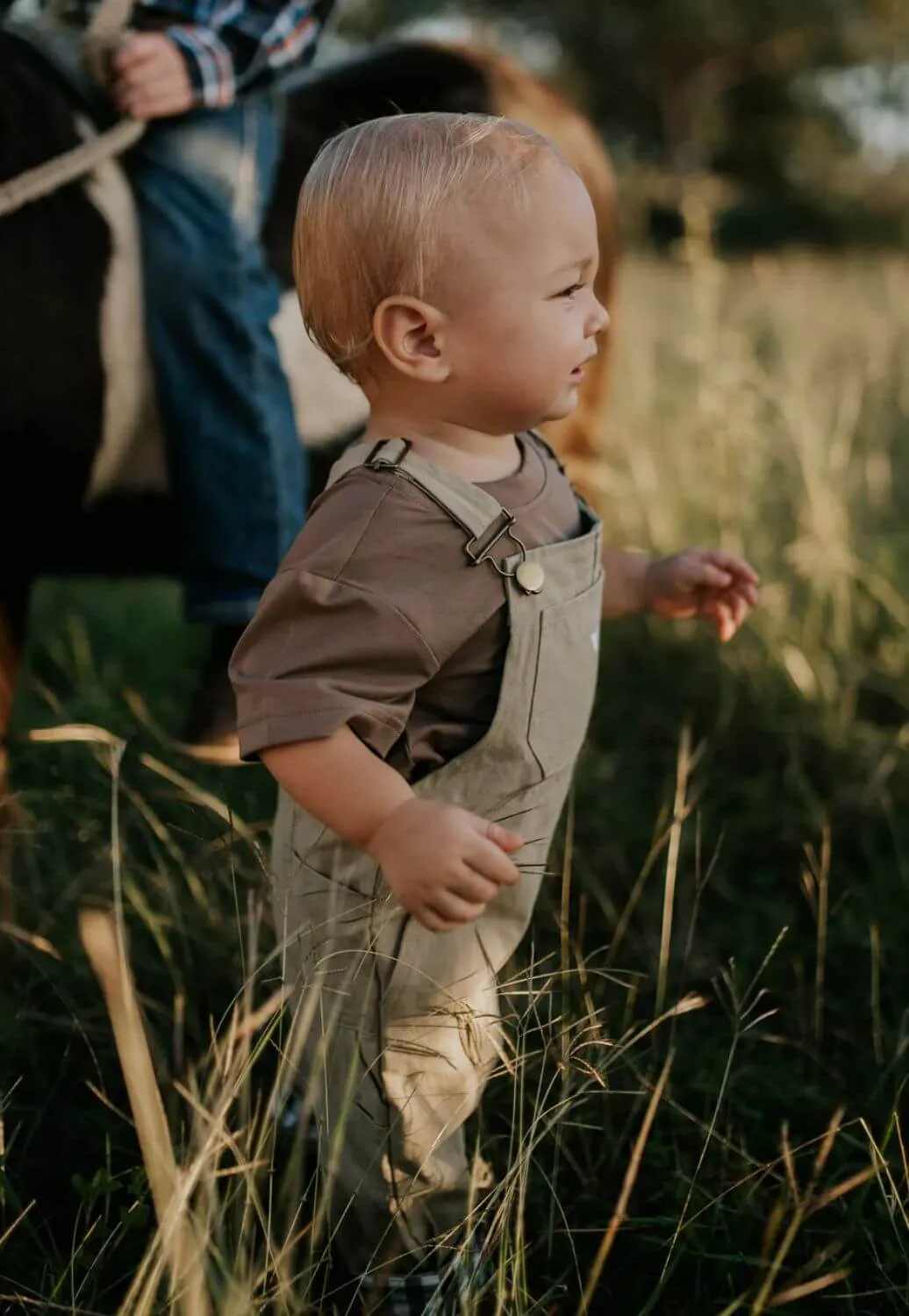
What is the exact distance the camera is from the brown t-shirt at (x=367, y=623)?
1.20 meters

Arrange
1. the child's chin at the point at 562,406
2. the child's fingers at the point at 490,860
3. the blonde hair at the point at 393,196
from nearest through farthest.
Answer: the child's fingers at the point at 490,860, the blonde hair at the point at 393,196, the child's chin at the point at 562,406

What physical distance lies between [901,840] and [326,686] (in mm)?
1583

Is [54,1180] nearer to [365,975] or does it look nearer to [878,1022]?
[365,975]

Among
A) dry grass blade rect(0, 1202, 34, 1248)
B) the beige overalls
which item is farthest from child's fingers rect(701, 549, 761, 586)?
dry grass blade rect(0, 1202, 34, 1248)

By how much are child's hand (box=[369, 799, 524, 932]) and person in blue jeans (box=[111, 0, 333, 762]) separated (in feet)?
3.76

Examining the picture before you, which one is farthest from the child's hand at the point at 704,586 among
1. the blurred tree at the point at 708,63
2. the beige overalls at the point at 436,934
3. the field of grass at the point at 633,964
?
the blurred tree at the point at 708,63

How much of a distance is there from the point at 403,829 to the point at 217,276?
1302mm

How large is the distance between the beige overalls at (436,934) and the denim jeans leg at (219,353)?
32.7 inches

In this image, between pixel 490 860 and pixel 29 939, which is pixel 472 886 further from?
pixel 29 939

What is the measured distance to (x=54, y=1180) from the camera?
5.32 feet

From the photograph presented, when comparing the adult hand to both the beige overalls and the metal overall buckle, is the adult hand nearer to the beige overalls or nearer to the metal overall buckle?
the beige overalls

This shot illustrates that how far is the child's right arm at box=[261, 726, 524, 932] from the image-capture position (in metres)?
1.10

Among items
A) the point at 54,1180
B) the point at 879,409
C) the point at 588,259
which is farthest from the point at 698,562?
the point at 879,409

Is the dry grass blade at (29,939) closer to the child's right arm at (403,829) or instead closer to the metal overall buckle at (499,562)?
the child's right arm at (403,829)
